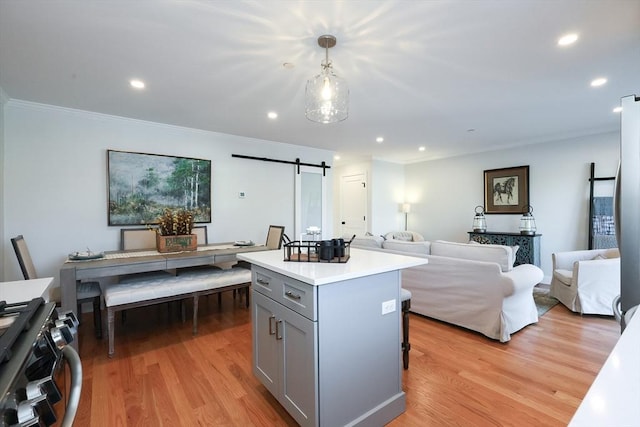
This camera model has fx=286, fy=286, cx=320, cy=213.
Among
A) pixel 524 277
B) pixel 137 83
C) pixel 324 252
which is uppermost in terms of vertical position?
pixel 137 83

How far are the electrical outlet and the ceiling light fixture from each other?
144 centimetres

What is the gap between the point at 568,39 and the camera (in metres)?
2.05

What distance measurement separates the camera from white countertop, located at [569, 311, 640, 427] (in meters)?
0.46

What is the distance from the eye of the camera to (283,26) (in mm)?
1924

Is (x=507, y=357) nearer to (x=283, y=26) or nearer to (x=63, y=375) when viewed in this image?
(x=63, y=375)

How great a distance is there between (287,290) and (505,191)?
551 cm

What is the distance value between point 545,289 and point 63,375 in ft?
18.6

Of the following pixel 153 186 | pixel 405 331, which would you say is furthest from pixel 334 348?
pixel 153 186

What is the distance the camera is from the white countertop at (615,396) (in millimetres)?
463

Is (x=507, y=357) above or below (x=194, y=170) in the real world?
below

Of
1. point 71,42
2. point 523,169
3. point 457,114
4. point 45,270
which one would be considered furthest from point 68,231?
point 523,169

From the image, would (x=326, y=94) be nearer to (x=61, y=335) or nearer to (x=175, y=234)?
(x=61, y=335)

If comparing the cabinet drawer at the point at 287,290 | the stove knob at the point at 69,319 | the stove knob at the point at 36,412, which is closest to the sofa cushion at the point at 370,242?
the cabinet drawer at the point at 287,290

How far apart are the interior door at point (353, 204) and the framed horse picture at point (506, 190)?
254 centimetres
